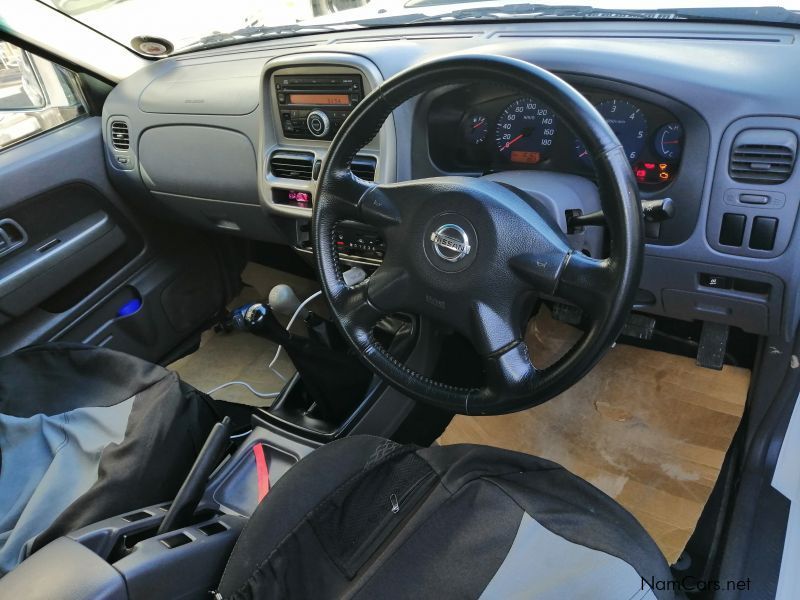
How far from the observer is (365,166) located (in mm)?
1312

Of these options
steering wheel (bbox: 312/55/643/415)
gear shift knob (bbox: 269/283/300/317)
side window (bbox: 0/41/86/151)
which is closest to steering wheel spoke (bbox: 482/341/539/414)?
steering wheel (bbox: 312/55/643/415)

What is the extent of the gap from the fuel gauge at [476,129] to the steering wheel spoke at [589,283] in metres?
0.50

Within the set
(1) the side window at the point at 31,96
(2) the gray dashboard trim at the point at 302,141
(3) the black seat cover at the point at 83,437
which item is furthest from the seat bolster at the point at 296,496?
(1) the side window at the point at 31,96

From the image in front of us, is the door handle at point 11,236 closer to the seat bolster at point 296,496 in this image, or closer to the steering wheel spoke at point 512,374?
the seat bolster at point 296,496

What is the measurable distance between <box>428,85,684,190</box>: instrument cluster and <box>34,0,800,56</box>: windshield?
Result: 0.79ft

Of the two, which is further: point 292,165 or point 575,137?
point 292,165

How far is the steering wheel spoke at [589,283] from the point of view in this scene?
81 cm

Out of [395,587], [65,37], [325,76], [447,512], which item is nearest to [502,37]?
[325,76]

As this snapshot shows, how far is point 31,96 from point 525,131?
1453mm

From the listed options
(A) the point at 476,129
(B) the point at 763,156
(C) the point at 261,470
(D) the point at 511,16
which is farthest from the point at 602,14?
(C) the point at 261,470

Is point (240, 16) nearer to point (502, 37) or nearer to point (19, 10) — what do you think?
point (19, 10)

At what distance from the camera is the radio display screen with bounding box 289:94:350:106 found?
1.35 meters

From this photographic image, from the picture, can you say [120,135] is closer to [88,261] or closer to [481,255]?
[88,261]

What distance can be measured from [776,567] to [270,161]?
129 cm
